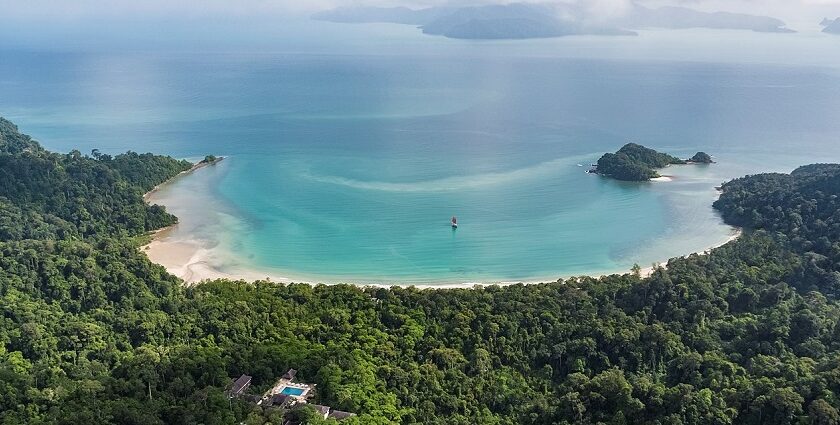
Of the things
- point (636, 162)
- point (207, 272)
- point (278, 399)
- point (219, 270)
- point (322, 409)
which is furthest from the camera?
point (636, 162)

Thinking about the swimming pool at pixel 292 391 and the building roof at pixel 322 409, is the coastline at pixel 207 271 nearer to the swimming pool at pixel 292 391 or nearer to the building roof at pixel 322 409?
the swimming pool at pixel 292 391

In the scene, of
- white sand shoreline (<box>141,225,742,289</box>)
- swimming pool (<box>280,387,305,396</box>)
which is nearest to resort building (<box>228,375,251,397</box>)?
swimming pool (<box>280,387,305,396</box>)

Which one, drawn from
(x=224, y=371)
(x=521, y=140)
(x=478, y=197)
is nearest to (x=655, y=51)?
(x=521, y=140)

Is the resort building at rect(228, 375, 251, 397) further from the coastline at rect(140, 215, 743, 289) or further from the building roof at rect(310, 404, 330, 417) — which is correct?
the coastline at rect(140, 215, 743, 289)

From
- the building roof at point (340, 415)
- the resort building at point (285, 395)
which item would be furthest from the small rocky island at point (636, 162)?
the building roof at point (340, 415)

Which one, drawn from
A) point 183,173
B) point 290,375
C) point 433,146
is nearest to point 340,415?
point 290,375

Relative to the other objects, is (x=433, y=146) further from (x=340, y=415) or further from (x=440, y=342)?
(x=340, y=415)
